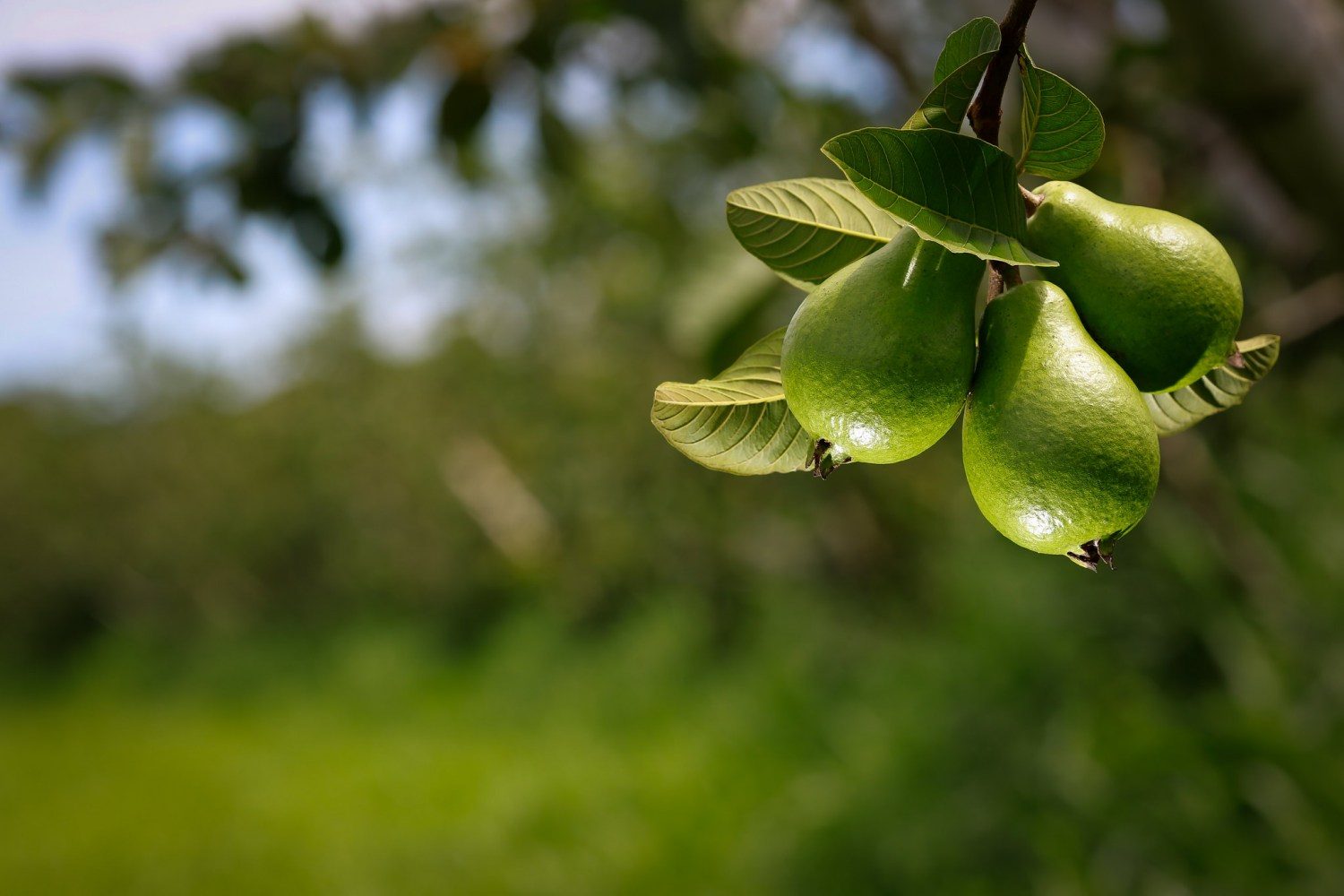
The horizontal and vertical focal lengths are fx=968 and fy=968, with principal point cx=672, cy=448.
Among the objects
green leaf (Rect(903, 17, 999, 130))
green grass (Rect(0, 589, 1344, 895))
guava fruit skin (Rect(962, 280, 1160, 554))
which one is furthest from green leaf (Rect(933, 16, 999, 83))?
green grass (Rect(0, 589, 1344, 895))

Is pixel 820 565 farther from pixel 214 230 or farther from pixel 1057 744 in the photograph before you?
pixel 214 230

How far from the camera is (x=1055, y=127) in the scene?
434 millimetres

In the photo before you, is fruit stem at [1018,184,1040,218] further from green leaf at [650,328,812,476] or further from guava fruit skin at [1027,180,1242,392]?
green leaf at [650,328,812,476]

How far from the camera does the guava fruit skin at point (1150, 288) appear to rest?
432 mm

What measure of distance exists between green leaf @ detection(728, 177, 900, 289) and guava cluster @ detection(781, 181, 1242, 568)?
0.05m

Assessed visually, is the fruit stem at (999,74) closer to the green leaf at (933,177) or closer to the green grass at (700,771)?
the green leaf at (933,177)

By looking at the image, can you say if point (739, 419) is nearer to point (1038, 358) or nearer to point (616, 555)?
point (1038, 358)

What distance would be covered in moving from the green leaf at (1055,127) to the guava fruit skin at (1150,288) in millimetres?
21

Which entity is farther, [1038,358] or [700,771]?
[700,771]

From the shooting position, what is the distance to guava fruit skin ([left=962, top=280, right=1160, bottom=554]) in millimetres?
394

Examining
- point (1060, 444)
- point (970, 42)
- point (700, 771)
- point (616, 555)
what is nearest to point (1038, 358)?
point (1060, 444)

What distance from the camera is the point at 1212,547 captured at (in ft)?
8.07

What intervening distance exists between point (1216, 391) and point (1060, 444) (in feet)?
0.50

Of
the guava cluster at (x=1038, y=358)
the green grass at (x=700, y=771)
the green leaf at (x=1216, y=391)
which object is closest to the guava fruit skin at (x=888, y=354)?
the guava cluster at (x=1038, y=358)
